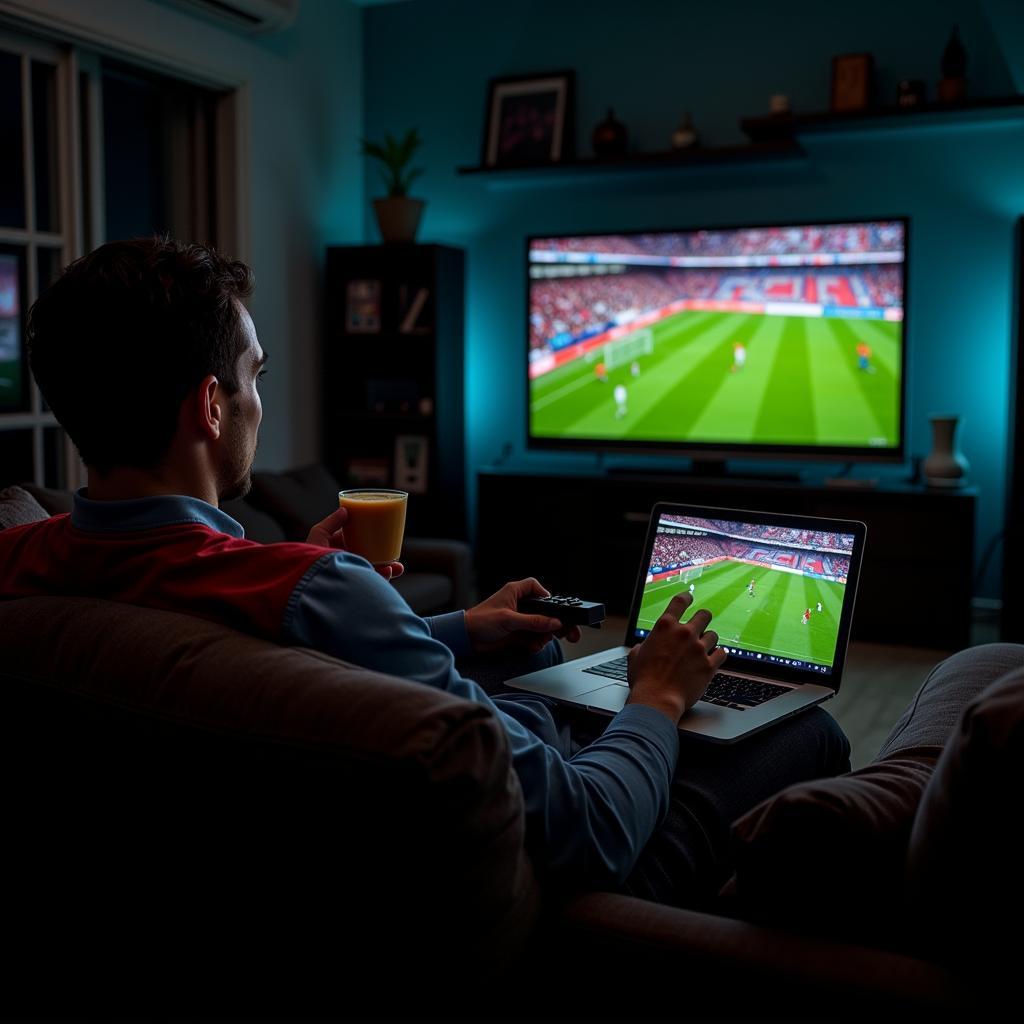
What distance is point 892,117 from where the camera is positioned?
4.47m

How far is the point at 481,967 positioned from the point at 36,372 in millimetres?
788

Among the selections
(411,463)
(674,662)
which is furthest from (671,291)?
(674,662)

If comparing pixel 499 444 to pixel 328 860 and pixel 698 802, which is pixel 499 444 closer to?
pixel 698 802

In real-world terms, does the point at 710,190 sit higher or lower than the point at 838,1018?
higher

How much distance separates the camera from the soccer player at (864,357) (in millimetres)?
4668

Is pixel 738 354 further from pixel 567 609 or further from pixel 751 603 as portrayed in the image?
pixel 567 609

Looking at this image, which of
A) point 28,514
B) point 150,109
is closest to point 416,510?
point 150,109

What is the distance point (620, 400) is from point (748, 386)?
0.62 m

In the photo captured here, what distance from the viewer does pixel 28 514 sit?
7.04 feet

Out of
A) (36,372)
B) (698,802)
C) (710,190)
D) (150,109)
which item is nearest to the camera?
(36,372)

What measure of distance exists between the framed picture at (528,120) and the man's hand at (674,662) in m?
4.16

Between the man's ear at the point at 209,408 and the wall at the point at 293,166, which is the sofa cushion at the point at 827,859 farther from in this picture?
the wall at the point at 293,166

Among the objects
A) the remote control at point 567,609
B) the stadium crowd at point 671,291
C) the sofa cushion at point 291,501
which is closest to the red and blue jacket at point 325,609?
the remote control at point 567,609

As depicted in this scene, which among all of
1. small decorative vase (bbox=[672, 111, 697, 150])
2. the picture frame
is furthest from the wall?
small decorative vase (bbox=[672, 111, 697, 150])
